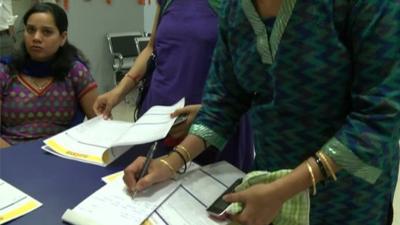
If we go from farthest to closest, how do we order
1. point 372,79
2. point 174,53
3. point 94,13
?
point 94,13 < point 174,53 < point 372,79

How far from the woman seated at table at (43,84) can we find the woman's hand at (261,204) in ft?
3.85

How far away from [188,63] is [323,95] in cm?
58

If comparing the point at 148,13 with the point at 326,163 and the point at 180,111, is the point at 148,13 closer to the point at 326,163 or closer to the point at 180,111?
the point at 180,111

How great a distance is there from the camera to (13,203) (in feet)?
2.72

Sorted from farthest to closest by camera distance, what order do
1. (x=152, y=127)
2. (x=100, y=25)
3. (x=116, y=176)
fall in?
(x=100, y=25) → (x=152, y=127) → (x=116, y=176)

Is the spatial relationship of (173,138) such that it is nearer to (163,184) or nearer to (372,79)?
(163,184)

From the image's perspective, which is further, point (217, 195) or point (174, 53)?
point (174, 53)

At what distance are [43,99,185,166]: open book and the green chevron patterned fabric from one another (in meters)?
0.27

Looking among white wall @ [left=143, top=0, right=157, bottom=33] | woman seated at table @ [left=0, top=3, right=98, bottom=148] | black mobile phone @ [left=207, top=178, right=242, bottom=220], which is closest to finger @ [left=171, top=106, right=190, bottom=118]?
black mobile phone @ [left=207, top=178, right=242, bottom=220]

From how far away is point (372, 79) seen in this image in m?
0.62

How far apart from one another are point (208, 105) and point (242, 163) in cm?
39

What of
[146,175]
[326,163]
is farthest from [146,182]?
[326,163]

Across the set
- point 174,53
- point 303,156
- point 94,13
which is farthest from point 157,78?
point 94,13

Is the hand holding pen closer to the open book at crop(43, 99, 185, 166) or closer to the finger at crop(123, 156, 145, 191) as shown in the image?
the finger at crop(123, 156, 145, 191)
